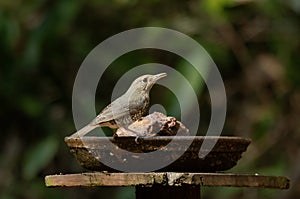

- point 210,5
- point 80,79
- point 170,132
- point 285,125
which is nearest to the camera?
point 170,132

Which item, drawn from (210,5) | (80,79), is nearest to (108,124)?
(210,5)

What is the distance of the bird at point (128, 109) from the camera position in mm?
2438

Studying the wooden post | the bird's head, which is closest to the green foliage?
the bird's head

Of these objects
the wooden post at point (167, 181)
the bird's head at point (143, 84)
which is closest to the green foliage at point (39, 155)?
the bird's head at point (143, 84)

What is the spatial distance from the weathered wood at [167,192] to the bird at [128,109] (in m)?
0.20

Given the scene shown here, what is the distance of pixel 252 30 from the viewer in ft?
21.2

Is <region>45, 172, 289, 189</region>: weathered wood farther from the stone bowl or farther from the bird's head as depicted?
the bird's head

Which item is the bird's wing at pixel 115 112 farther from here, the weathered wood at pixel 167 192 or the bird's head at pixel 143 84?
the weathered wood at pixel 167 192

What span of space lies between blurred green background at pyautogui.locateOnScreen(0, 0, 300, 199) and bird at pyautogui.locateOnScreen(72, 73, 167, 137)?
316cm

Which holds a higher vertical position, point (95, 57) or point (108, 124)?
point (95, 57)

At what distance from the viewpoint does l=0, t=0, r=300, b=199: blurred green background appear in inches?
232

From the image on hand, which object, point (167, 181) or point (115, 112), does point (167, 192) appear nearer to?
point (167, 181)

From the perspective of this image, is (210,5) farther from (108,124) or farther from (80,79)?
(108,124)

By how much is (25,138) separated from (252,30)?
66.2 inches
